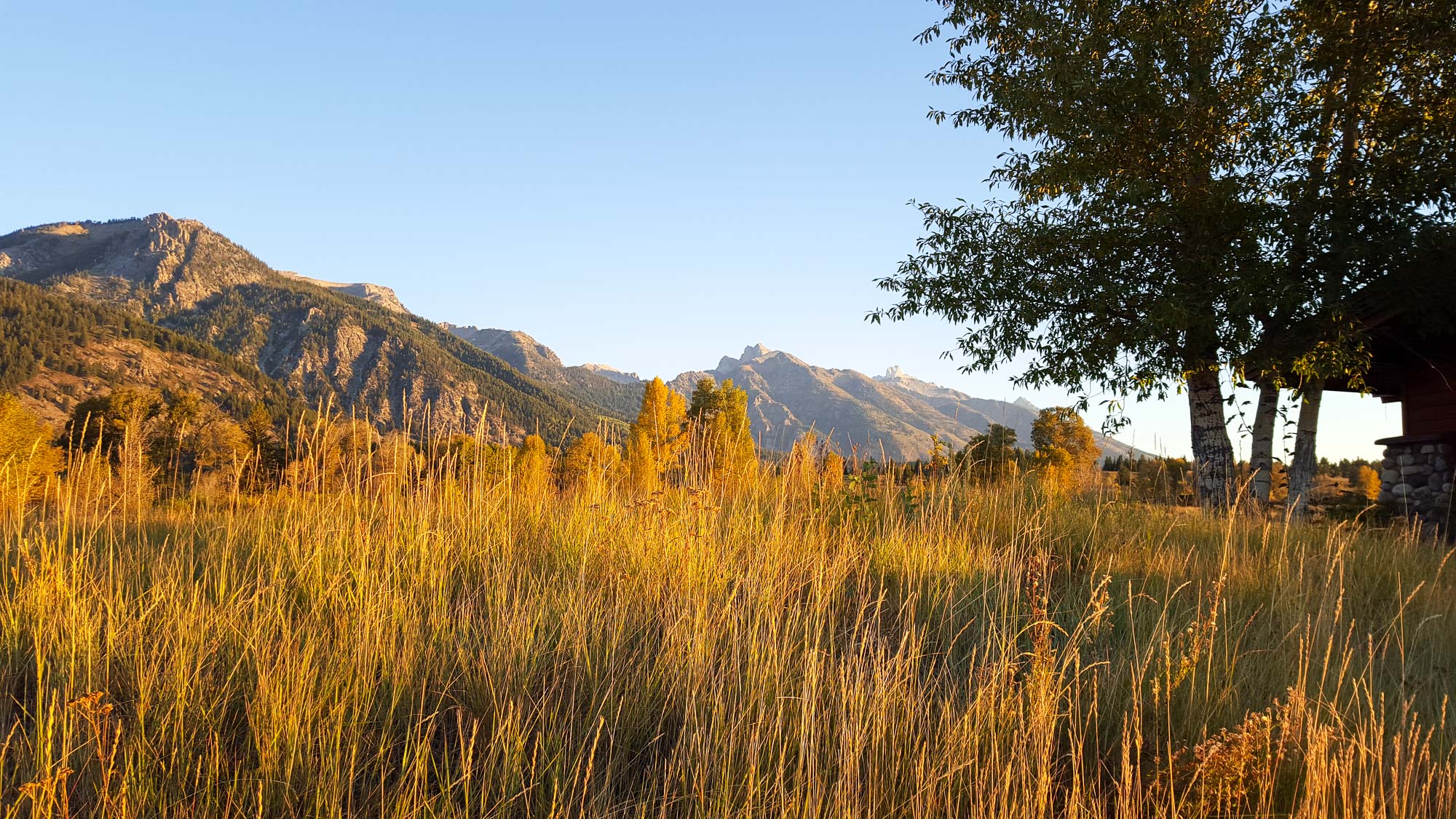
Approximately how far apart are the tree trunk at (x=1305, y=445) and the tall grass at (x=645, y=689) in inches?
307

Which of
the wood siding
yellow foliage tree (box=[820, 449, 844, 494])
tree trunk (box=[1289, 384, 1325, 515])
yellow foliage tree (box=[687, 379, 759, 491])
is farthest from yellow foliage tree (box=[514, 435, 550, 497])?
the wood siding

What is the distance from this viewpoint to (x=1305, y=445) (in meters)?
11.4

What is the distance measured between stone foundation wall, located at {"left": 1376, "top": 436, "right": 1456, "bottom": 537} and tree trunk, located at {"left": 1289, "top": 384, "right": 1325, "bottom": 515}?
123 centimetres

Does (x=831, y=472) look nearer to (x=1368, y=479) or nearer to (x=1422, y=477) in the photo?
(x=1422, y=477)

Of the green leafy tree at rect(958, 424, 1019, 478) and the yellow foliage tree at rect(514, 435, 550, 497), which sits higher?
Result: the green leafy tree at rect(958, 424, 1019, 478)

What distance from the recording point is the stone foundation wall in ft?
36.6

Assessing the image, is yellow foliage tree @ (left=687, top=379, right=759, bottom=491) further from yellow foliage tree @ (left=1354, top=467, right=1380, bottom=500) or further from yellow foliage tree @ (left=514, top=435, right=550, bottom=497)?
yellow foliage tree @ (left=1354, top=467, right=1380, bottom=500)

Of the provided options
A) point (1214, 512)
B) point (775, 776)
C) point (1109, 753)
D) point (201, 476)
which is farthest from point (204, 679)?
point (1214, 512)

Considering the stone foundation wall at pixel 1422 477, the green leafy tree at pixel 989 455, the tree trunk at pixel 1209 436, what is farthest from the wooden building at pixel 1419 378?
the green leafy tree at pixel 989 455

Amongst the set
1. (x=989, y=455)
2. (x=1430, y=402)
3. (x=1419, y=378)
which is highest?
(x=1419, y=378)

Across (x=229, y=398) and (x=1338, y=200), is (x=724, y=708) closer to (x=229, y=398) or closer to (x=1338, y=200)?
(x=1338, y=200)

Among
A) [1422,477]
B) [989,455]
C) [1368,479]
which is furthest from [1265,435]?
[1368,479]

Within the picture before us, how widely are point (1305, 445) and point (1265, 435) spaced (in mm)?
535

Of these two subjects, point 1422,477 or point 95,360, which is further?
point 95,360
